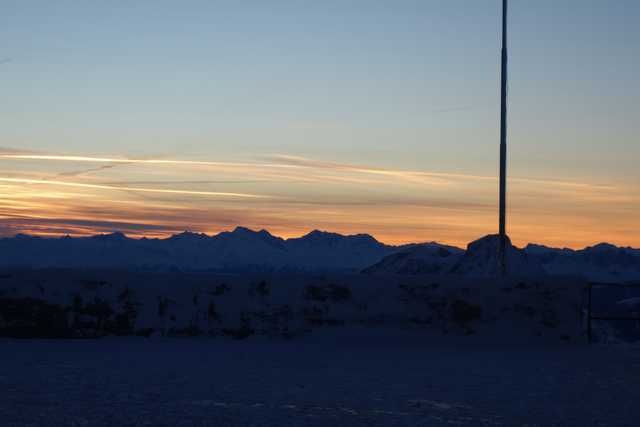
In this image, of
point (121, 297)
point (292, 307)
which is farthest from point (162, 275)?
point (292, 307)

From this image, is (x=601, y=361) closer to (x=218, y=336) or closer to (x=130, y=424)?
(x=218, y=336)

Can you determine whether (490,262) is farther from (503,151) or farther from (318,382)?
(318,382)

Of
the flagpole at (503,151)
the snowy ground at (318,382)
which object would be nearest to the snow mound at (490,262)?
the flagpole at (503,151)

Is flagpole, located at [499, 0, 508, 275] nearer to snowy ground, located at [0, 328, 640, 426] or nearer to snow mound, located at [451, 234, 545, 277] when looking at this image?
snowy ground, located at [0, 328, 640, 426]

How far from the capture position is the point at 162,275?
15.8 m

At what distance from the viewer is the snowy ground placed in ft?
26.9

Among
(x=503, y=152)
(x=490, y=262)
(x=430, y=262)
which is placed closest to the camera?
(x=503, y=152)

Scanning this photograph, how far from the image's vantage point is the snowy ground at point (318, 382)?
8.20 metres

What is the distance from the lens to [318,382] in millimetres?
10500

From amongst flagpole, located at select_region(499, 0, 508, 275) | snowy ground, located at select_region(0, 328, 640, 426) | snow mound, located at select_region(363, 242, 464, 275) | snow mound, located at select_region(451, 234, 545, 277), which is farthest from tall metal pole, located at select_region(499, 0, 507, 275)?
snow mound, located at select_region(363, 242, 464, 275)

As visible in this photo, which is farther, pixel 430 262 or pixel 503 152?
pixel 430 262

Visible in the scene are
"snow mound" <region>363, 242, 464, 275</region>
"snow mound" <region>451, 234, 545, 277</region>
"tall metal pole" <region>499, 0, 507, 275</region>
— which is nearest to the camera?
"tall metal pole" <region>499, 0, 507, 275</region>

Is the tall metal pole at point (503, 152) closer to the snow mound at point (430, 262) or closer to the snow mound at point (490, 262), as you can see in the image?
the snow mound at point (490, 262)

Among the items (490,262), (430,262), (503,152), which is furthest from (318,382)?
(430,262)
